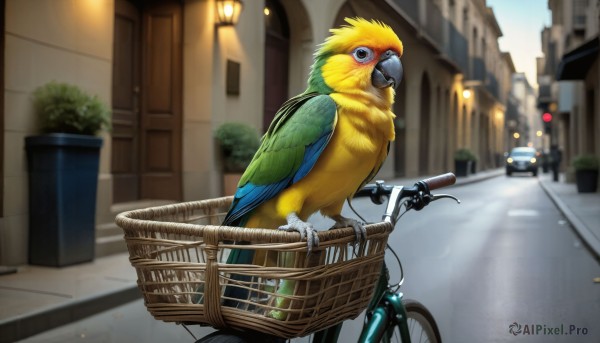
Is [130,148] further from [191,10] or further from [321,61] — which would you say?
[321,61]

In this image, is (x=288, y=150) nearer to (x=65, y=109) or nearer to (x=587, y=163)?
(x=65, y=109)

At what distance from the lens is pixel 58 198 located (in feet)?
21.0

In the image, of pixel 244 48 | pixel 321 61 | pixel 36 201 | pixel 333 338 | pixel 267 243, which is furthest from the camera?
pixel 244 48

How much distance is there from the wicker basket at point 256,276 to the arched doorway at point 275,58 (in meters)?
9.82

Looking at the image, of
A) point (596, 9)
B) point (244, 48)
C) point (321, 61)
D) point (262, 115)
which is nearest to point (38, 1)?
point (244, 48)

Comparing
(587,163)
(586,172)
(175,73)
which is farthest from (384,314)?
(586,172)

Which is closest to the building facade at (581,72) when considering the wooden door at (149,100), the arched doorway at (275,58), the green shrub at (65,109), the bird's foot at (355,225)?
the arched doorway at (275,58)

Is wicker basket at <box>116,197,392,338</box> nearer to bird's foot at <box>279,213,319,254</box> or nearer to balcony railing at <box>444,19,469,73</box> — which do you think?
bird's foot at <box>279,213,319,254</box>

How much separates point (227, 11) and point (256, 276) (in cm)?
846

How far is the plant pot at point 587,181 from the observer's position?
55.4 feet

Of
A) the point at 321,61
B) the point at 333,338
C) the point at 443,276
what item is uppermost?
the point at 321,61

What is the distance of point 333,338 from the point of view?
216 cm

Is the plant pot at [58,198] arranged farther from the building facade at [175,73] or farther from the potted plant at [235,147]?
the potted plant at [235,147]

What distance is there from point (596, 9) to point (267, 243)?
18.6m
